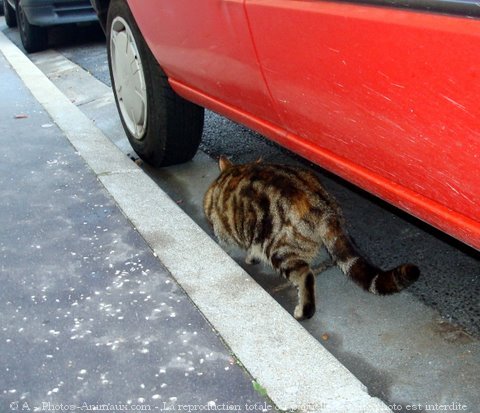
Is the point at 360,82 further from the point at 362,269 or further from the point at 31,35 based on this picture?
the point at 31,35

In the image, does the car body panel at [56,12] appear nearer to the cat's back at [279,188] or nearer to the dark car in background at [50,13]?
the dark car in background at [50,13]

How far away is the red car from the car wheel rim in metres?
0.71

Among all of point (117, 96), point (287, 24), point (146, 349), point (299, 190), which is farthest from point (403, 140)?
point (117, 96)

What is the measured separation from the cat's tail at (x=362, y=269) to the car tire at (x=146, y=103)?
1553 millimetres

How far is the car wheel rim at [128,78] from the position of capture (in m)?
4.29

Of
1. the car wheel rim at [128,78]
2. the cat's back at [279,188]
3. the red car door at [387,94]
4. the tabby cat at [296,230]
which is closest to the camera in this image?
the red car door at [387,94]

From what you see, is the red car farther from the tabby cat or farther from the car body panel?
the car body panel

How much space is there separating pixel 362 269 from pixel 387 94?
91 cm

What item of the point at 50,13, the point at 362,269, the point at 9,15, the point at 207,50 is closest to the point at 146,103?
the point at 207,50

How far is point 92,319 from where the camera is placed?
274 centimetres

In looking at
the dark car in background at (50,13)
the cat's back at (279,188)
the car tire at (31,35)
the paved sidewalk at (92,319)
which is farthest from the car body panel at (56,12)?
the cat's back at (279,188)

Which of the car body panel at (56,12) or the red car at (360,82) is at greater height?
the red car at (360,82)

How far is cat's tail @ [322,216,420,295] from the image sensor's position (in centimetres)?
261

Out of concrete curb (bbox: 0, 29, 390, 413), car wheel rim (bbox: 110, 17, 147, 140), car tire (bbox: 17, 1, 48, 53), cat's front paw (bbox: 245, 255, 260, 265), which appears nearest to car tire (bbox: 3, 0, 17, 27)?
car tire (bbox: 17, 1, 48, 53)
